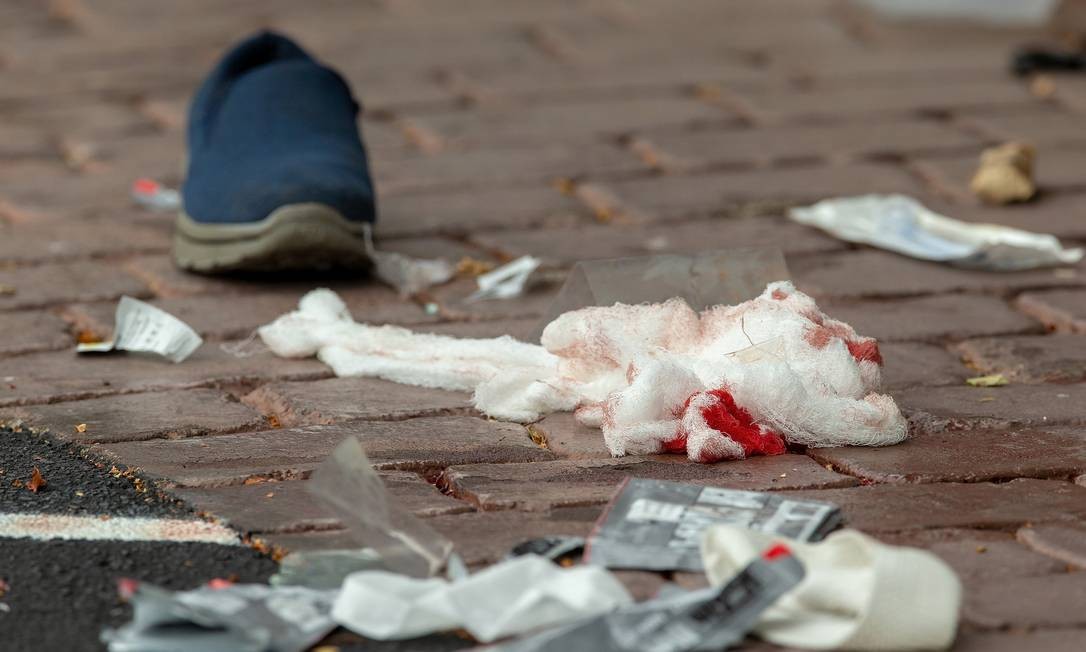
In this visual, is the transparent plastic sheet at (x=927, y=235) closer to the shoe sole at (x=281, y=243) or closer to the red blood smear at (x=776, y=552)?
the shoe sole at (x=281, y=243)

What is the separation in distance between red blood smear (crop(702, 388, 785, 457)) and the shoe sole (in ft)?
3.52

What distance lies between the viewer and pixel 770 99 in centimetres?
505

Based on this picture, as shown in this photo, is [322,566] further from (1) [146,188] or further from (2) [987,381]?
(1) [146,188]

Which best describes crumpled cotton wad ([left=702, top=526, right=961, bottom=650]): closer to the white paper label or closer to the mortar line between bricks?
the mortar line between bricks

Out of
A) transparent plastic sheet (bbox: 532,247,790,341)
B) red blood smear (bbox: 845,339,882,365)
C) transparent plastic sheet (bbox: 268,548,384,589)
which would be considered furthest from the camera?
transparent plastic sheet (bbox: 532,247,790,341)

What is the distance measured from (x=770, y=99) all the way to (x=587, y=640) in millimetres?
3560

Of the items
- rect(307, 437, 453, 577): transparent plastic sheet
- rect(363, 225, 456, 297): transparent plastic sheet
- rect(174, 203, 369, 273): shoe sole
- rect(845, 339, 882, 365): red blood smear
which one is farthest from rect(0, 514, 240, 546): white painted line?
rect(363, 225, 456, 297): transparent plastic sheet

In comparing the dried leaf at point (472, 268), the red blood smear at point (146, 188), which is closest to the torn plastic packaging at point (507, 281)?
the dried leaf at point (472, 268)

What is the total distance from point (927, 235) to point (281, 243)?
144 centimetres

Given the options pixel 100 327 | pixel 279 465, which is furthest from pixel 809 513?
pixel 100 327

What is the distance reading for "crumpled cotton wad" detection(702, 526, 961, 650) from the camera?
1.74 metres

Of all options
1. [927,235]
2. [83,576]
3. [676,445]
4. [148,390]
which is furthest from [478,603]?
[927,235]

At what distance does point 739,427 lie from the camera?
2436mm

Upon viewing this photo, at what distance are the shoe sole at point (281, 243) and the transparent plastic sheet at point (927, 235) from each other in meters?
1.12
